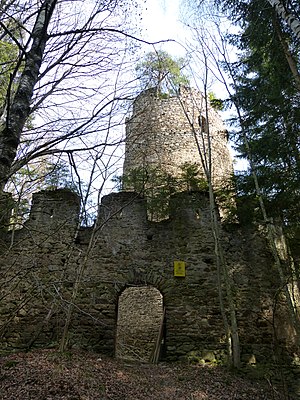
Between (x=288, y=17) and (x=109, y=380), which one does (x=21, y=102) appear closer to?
(x=109, y=380)

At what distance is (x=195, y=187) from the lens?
27.9 ft

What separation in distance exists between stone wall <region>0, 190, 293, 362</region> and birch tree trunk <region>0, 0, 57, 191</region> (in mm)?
2947

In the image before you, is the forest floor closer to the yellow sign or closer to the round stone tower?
the yellow sign

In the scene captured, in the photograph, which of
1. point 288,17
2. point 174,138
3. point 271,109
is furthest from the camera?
point 174,138

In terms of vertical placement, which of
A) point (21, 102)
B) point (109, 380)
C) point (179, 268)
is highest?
point (21, 102)

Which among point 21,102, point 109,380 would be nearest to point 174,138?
point 109,380

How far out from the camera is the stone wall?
5.86 meters

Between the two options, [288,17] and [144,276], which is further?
[144,276]

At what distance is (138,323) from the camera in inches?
345

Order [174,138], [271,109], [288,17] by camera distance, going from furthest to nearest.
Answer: [174,138] < [271,109] < [288,17]

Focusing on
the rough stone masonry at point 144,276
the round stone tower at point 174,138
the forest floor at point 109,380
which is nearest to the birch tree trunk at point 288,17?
the rough stone masonry at point 144,276

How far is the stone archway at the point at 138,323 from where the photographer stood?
816cm

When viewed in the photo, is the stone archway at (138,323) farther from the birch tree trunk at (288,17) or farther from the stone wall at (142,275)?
the birch tree trunk at (288,17)

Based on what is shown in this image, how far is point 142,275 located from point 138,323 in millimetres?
2908
